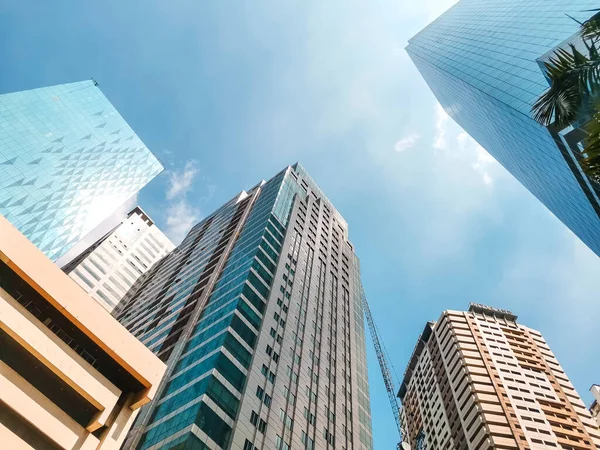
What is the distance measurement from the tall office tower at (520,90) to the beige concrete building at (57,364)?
31375 mm

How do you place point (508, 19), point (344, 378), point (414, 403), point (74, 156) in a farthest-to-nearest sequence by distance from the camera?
point (414, 403) < point (74, 156) < point (508, 19) < point (344, 378)

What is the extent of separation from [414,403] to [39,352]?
89.9 m

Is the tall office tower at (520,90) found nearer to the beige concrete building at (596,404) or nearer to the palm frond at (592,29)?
the palm frond at (592,29)

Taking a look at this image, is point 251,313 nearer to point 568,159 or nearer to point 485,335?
point 568,159

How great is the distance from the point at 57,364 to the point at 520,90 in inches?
1884

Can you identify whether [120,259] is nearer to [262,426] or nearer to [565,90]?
[262,426]

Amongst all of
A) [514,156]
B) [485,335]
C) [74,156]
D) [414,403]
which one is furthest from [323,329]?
[74,156]

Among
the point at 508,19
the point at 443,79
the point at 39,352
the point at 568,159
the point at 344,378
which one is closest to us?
the point at 39,352

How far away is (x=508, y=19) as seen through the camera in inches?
2375

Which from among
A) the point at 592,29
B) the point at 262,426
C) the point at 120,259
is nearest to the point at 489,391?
the point at 262,426

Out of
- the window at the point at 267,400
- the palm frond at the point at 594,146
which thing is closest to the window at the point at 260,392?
the window at the point at 267,400

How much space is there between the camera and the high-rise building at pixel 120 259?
88938 mm

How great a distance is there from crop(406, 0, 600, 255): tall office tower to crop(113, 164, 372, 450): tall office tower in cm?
3083

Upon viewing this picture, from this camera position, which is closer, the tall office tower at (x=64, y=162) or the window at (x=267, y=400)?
the window at (x=267, y=400)
